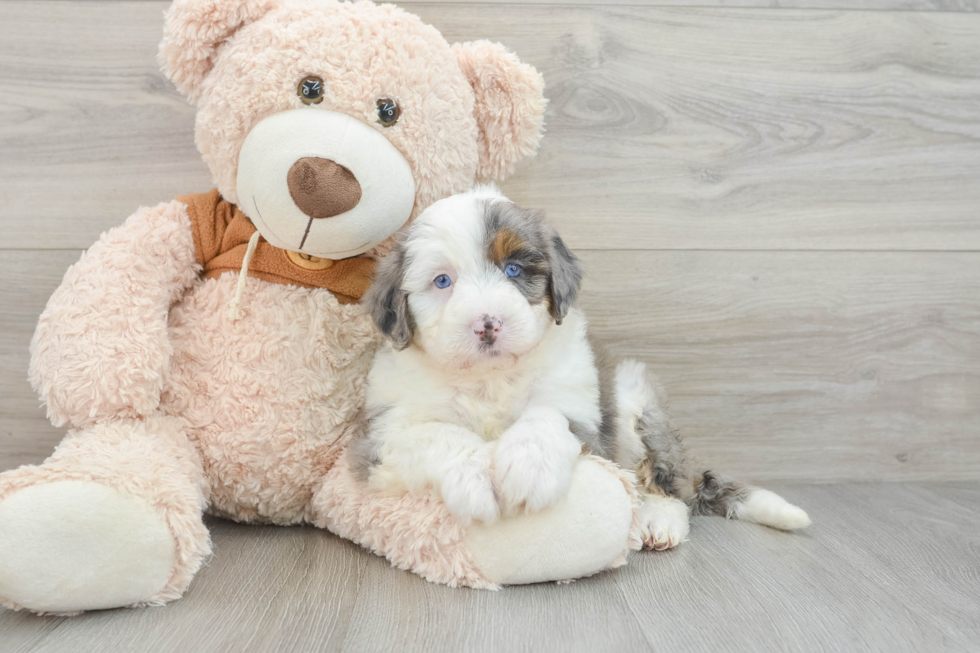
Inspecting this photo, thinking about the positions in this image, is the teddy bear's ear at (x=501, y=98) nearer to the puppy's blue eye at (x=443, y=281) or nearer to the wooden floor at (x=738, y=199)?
the wooden floor at (x=738, y=199)

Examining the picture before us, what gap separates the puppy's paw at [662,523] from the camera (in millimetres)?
1707

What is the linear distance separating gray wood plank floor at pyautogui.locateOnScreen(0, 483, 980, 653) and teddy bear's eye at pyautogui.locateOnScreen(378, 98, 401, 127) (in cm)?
95

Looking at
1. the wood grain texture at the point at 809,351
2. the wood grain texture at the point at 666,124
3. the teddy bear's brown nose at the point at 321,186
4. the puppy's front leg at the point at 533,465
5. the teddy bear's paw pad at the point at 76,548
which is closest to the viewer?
the teddy bear's paw pad at the point at 76,548

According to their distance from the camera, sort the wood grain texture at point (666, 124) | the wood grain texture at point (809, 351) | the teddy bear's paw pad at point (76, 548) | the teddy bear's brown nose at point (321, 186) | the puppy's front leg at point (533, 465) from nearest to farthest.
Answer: the teddy bear's paw pad at point (76, 548) → the puppy's front leg at point (533, 465) → the teddy bear's brown nose at point (321, 186) → the wood grain texture at point (666, 124) → the wood grain texture at point (809, 351)

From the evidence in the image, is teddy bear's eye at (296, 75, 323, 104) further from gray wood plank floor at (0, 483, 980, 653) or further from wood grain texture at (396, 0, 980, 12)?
gray wood plank floor at (0, 483, 980, 653)

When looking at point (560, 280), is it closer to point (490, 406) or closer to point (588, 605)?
point (490, 406)

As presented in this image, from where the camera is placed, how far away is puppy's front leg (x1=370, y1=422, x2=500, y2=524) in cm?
140

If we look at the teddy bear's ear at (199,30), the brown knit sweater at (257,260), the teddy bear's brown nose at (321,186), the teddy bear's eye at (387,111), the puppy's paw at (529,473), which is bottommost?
the puppy's paw at (529,473)

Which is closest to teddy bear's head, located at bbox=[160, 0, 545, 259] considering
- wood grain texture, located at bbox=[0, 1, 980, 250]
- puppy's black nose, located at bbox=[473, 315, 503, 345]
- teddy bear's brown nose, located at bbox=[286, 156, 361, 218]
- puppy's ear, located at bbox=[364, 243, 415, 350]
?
teddy bear's brown nose, located at bbox=[286, 156, 361, 218]

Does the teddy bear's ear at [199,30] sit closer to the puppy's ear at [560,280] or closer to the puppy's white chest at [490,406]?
the puppy's ear at [560,280]

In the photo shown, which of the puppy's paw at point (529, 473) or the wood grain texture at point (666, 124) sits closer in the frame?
the puppy's paw at point (529, 473)

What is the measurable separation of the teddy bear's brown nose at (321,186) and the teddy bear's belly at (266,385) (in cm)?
26

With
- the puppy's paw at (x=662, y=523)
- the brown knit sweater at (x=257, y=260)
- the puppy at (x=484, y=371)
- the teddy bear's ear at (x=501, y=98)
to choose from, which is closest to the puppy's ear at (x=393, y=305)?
the puppy at (x=484, y=371)

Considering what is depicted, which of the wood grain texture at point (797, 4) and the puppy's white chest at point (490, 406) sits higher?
the wood grain texture at point (797, 4)
